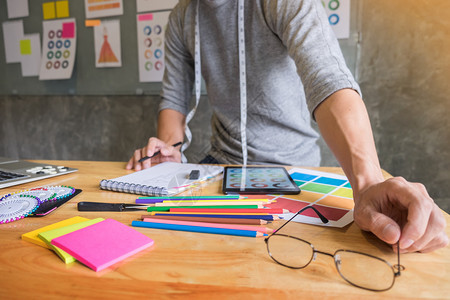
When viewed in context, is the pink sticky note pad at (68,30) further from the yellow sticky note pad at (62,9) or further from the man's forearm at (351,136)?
the man's forearm at (351,136)

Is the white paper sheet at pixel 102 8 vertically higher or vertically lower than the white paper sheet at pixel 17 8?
lower

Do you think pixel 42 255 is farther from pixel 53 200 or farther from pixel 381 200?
pixel 381 200

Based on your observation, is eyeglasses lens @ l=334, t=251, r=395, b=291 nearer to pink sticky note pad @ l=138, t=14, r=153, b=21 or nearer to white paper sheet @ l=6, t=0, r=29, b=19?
pink sticky note pad @ l=138, t=14, r=153, b=21

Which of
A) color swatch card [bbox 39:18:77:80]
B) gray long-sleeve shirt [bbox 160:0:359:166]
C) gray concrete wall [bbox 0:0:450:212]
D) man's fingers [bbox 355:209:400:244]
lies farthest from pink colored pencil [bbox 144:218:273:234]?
color swatch card [bbox 39:18:77:80]

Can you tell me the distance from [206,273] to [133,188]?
31cm

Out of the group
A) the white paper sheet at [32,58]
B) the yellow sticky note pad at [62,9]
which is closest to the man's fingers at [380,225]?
the yellow sticky note pad at [62,9]

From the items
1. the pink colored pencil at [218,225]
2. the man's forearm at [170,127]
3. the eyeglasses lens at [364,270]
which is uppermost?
the man's forearm at [170,127]

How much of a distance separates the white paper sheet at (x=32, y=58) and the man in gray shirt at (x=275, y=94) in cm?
120

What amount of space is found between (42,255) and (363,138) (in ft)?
1.63


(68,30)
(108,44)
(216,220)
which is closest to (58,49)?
(68,30)

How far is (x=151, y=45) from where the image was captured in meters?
1.61

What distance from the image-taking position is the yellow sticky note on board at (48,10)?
5.79 ft

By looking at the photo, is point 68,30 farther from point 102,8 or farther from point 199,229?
point 199,229

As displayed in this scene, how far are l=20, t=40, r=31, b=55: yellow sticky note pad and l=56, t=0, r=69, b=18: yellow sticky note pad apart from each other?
0.30 m
